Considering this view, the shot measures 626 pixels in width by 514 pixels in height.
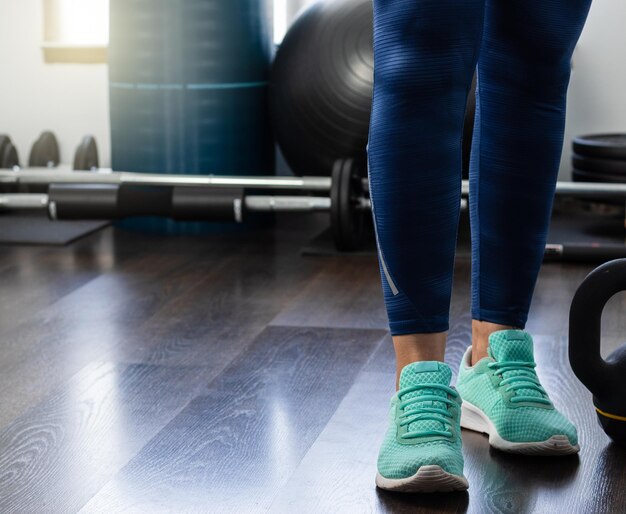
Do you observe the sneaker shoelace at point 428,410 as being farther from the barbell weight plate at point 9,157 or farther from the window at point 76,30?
the window at point 76,30

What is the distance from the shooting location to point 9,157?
319 centimetres

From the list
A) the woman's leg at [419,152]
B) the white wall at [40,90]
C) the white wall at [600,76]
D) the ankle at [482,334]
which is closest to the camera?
the woman's leg at [419,152]

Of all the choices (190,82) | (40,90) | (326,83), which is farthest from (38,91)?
(326,83)

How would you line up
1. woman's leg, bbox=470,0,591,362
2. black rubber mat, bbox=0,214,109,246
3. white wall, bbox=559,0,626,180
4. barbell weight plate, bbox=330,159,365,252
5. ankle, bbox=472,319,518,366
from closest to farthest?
woman's leg, bbox=470,0,591,362, ankle, bbox=472,319,518,366, barbell weight plate, bbox=330,159,365,252, black rubber mat, bbox=0,214,109,246, white wall, bbox=559,0,626,180

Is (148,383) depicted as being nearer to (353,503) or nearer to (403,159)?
(353,503)

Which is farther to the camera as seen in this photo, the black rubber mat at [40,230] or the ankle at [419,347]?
the black rubber mat at [40,230]

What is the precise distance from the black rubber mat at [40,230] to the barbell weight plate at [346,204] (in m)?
0.75

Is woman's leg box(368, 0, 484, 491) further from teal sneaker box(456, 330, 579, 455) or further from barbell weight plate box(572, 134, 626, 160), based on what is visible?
barbell weight plate box(572, 134, 626, 160)

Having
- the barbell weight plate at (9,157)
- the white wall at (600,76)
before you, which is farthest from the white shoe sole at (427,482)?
the barbell weight plate at (9,157)

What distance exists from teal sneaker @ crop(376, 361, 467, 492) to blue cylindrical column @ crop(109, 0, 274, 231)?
68.0 inches

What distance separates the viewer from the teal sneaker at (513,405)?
1235 millimetres

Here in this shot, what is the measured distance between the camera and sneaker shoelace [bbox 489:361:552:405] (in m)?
1.27

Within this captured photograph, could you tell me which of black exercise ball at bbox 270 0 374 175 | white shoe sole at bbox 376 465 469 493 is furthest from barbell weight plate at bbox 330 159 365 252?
white shoe sole at bbox 376 465 469 493

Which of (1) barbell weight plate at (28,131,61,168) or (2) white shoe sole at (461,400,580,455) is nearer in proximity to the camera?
(2) white shoe sole at (461,400,580,455)
